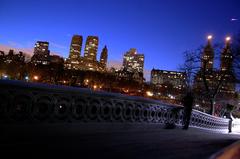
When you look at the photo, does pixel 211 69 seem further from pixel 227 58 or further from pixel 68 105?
pixel 68 105

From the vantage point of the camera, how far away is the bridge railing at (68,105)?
7.14 m

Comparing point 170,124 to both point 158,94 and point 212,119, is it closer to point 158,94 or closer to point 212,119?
point 212,119

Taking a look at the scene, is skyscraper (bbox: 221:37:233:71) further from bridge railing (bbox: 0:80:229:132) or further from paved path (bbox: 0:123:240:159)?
paved path (bbox: 0:123:240:159)

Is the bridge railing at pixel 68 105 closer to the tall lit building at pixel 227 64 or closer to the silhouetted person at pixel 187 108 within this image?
the silhouetted person at pixel 187 108

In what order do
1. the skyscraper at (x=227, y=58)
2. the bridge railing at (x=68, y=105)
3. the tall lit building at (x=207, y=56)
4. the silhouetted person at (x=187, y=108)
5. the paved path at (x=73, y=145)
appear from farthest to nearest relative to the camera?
the tall lit building at (x=207, y=56)
the skyscraper at (x=227, y=58)
the silhouetted person at (x=187, y=108)
the bridge railing at (x=68, y=105)
the paved path at (x=73, y=145)

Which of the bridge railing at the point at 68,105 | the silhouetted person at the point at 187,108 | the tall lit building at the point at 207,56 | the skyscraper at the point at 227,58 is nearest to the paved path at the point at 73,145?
the bridge railing at the point at 68,105

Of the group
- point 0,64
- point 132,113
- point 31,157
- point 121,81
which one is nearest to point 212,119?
point 132,113

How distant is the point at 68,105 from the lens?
845 cm

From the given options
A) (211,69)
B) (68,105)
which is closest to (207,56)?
(211,69)

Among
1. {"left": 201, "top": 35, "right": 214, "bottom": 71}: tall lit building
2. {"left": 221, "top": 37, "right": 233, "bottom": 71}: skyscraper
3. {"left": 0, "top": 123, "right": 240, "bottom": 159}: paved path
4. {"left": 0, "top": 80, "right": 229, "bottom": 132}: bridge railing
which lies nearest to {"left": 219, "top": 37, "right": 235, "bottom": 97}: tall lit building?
{"left": 221, "top": 37, "right": 233, "bottom": 71}: skyscraper

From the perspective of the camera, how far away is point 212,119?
2017cm

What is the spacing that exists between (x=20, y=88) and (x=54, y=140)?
4.75 ft

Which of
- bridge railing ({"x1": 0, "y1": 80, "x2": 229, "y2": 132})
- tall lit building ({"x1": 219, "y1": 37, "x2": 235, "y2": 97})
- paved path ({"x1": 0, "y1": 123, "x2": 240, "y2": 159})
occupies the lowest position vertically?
paved path ({"x1": 0, "y1": 123, "x2": 240, "y2": 159})

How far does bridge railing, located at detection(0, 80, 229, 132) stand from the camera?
7.14 meters
